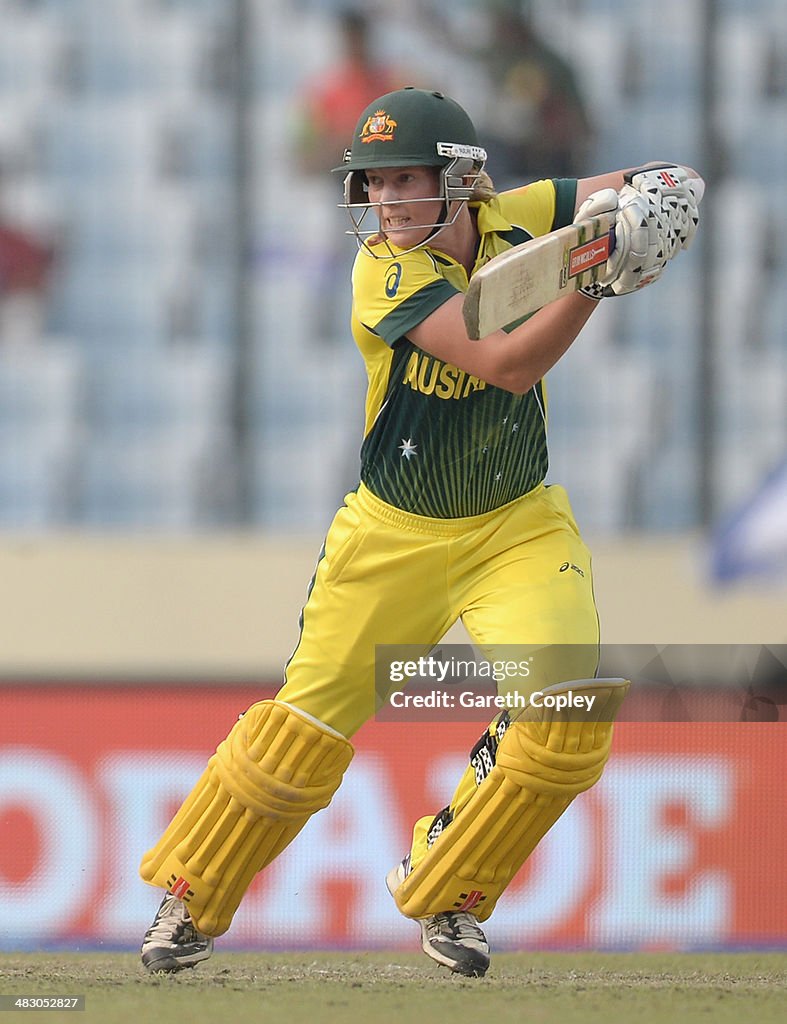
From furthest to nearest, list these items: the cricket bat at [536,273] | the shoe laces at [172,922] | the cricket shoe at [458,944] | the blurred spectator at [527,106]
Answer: the blurred spectator at [527,106], the shoe laces at [172,922], the cricket shoe at [458,944], the cricket bat at [536,273]

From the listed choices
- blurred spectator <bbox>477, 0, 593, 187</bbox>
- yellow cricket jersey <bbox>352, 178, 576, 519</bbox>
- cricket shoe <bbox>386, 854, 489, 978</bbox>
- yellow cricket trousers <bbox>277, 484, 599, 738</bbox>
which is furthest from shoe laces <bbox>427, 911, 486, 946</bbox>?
blurred spectator <bbox>477, 0, 593, 187</bbox>

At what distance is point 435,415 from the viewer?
3.39 metres

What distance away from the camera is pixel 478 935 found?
3432 mm

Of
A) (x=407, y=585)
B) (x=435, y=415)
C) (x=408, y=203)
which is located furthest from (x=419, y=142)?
(x=407, y=585)

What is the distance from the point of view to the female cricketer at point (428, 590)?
3.31 m

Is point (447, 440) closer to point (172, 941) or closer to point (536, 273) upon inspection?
point (536, 273)

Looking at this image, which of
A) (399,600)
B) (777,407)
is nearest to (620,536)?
(777,407)

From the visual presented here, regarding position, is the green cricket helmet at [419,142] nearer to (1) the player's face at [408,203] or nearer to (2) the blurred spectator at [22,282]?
(1) the player's face at [408,203]

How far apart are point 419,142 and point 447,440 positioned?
0.55 m

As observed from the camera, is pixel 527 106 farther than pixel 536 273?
Yes

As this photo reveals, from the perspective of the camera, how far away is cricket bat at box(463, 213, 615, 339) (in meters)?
2.82

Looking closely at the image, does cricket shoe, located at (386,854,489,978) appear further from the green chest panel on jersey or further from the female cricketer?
the green chest panel on jersey

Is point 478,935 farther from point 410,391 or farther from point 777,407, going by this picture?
point 777,407

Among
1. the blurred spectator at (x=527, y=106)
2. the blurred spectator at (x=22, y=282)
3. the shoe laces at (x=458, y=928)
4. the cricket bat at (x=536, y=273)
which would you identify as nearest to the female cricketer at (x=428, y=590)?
the shoe laces at (x=458, y=928)
